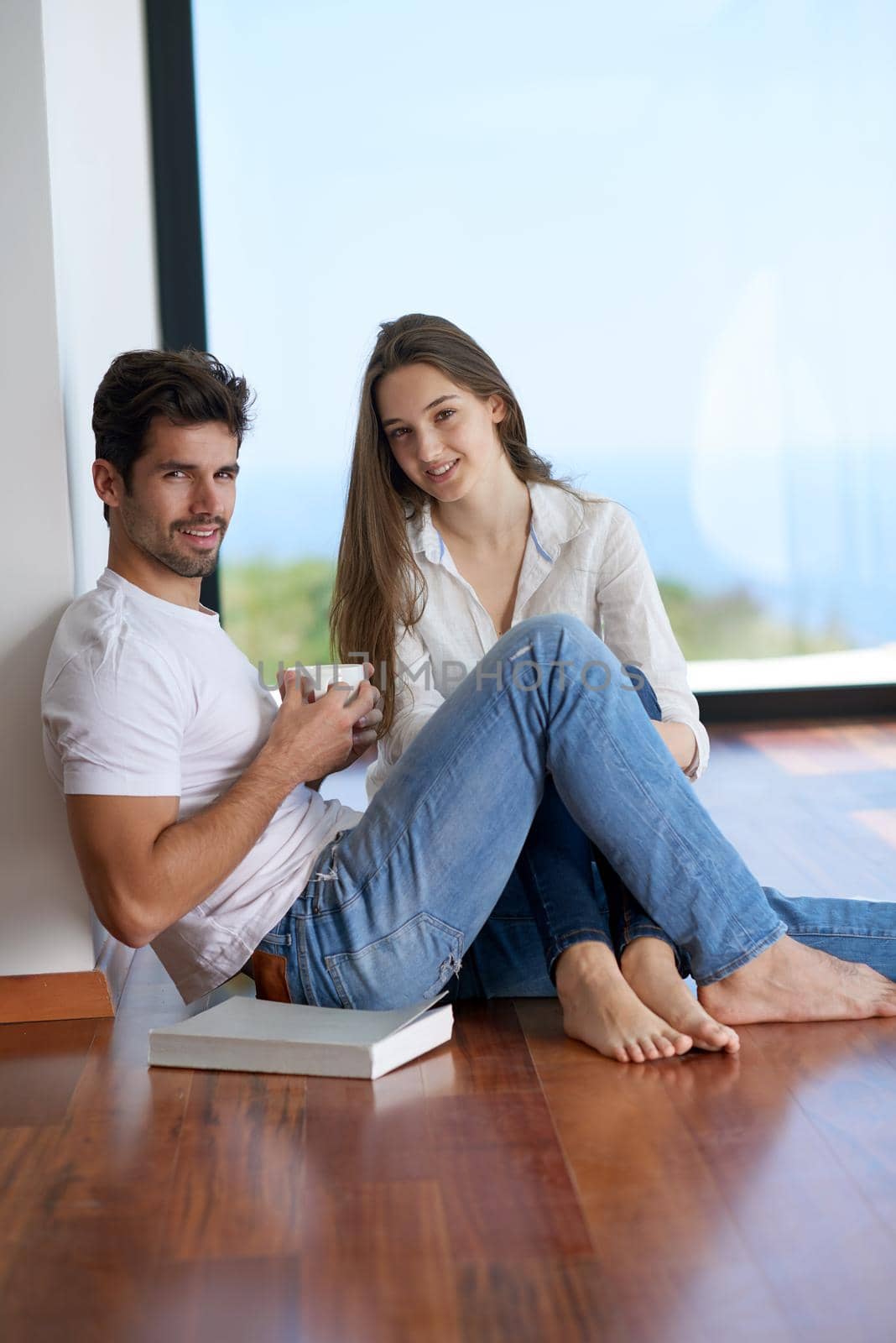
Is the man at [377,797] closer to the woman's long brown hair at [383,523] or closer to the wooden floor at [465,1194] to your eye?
the wooden floor at [465,1194]

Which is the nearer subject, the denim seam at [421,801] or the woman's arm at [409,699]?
the denim seam at [421,801]

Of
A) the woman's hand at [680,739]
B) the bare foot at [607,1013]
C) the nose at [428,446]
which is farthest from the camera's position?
the nose at [428,446]

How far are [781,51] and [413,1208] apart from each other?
3867 mm

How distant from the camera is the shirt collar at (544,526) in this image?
2311 mm

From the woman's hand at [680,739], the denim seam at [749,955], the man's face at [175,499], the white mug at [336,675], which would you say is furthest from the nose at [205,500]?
the denim seam at [749,955]

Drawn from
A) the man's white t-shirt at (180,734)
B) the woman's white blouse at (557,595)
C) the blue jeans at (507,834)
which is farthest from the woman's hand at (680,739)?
the man's white t-shirt at (180,734)

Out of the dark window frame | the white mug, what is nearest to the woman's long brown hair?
the white mug

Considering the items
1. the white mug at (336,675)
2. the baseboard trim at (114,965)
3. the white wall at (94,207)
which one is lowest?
the baseboard trim at (114,965)

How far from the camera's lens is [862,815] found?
10.1 feet

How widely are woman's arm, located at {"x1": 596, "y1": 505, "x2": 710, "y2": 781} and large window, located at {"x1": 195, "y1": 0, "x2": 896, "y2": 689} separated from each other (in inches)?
81.2

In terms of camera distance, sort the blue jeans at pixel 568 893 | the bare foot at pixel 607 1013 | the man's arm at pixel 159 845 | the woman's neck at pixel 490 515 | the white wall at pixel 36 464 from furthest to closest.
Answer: the woman's neck at pixel 490 515 → the white wall at pixel 36 464 → the blue jeans at pixel 568 893 → the bare foot at pixel 607 1013 → the man's arm at pixel 159 845

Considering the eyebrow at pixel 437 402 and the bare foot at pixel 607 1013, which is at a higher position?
the eyebrow at pixel 437 402

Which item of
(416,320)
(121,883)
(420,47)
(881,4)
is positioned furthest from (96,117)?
(881,4)

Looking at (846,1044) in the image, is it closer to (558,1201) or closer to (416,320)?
(558,1201)
